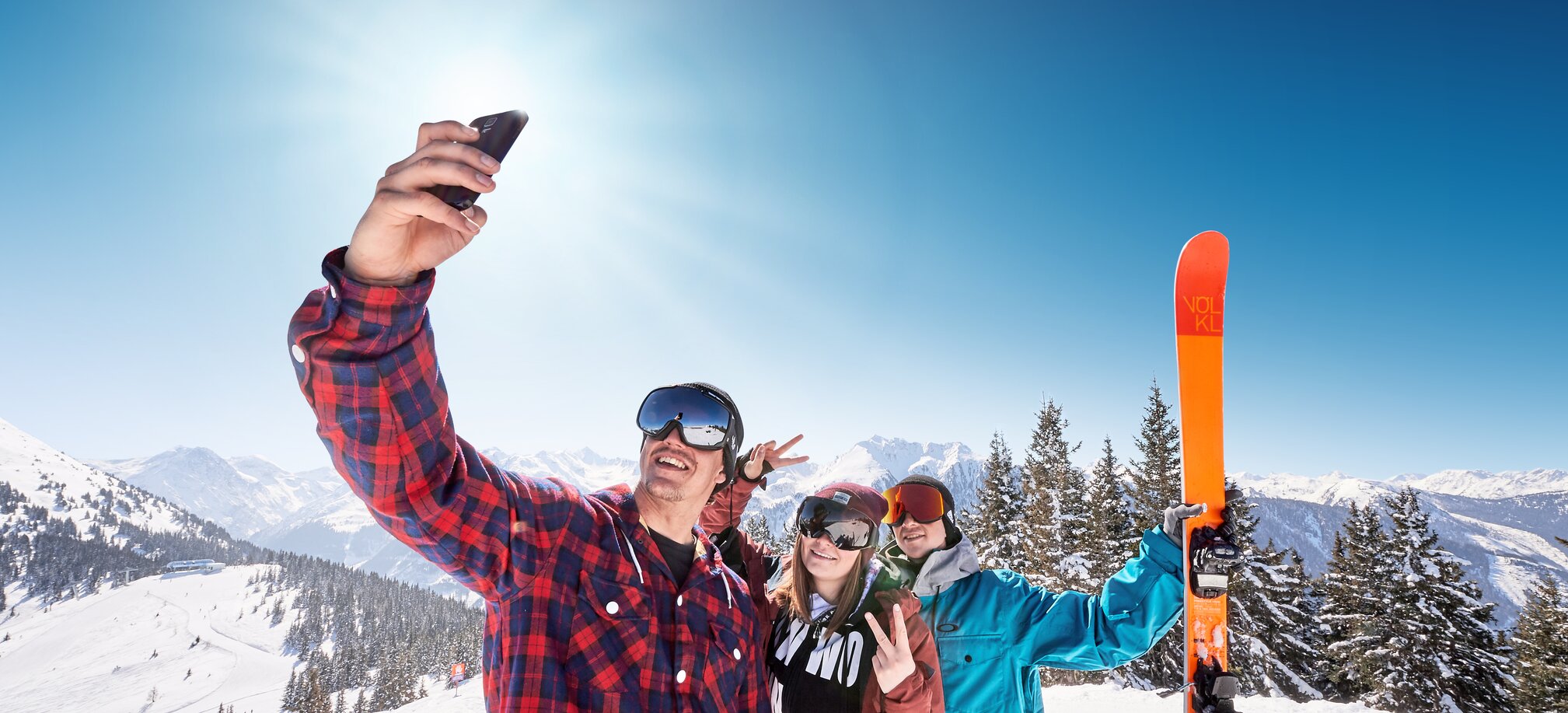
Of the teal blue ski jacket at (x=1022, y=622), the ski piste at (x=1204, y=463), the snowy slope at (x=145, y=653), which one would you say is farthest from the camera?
the snowy slope at (x=145, y=653)

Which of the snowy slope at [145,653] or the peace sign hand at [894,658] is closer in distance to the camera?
the peace sign hand at [894,658]

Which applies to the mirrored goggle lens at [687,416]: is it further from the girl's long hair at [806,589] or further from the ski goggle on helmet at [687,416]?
the girl's long hair at [806,589]

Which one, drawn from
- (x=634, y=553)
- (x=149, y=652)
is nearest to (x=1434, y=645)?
(x=634, y=553)

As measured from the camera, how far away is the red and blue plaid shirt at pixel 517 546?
150cm

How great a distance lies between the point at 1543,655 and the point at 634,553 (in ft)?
99.5

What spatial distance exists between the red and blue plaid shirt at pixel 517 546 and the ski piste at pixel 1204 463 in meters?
3.23

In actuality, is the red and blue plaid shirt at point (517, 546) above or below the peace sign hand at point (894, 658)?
above

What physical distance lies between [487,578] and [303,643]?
589ft

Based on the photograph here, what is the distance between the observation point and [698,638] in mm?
2311

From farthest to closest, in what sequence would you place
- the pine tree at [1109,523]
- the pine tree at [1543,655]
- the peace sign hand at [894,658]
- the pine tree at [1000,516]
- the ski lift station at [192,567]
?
the ski lift station at [192,567], the pine tree at [1000,516], the pine tree at [1109,523], the pine tree at [1543,655], the peace sign hand at [894,658]

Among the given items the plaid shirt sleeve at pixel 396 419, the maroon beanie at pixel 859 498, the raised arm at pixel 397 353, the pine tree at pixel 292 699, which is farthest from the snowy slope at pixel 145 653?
the raised arm at pixel 397 353

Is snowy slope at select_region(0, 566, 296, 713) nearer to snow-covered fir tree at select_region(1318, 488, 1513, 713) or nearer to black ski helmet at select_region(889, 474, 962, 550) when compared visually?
snow-covered fir tree at select_region(1318, 488, 1513, 713)

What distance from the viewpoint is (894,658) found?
2752mm

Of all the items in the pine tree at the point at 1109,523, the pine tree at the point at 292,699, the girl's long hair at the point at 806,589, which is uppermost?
the girl's long hair at the point at 806,589
